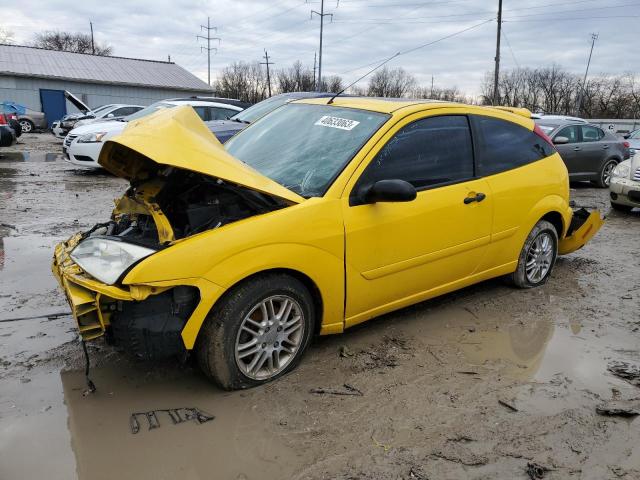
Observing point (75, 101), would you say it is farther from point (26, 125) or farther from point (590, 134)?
point (590, 134)

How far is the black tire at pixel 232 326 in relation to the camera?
288 cm

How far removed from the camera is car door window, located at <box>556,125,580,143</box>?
37.0 feet

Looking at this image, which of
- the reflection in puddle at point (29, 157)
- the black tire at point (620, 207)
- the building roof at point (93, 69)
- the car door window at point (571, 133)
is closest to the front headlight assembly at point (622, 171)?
the black tire at point (620, 207)

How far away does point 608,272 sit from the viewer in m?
5.68

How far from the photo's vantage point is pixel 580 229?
17.6 ft

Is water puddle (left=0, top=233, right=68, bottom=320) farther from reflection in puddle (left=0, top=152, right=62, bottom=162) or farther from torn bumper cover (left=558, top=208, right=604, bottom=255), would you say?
reflection in puddle (left=0, top=152, right=62, bottom=162)

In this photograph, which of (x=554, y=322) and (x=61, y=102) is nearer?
(x=554, y=322)

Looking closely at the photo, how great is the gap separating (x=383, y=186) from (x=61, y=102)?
38062 mm

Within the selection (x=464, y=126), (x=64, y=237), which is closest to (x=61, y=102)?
(x=64, y=237)

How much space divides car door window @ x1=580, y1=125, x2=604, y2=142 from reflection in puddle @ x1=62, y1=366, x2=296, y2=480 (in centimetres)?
1134

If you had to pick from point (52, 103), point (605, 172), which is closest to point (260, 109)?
point (605, 172)

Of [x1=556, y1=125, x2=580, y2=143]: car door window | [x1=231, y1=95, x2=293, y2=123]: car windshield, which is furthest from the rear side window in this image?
[x1=556, y1=125, x2=580, y2=143]: car door window

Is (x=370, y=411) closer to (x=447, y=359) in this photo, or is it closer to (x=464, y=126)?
(x=447, y=359)

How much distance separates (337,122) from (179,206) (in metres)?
1.31
